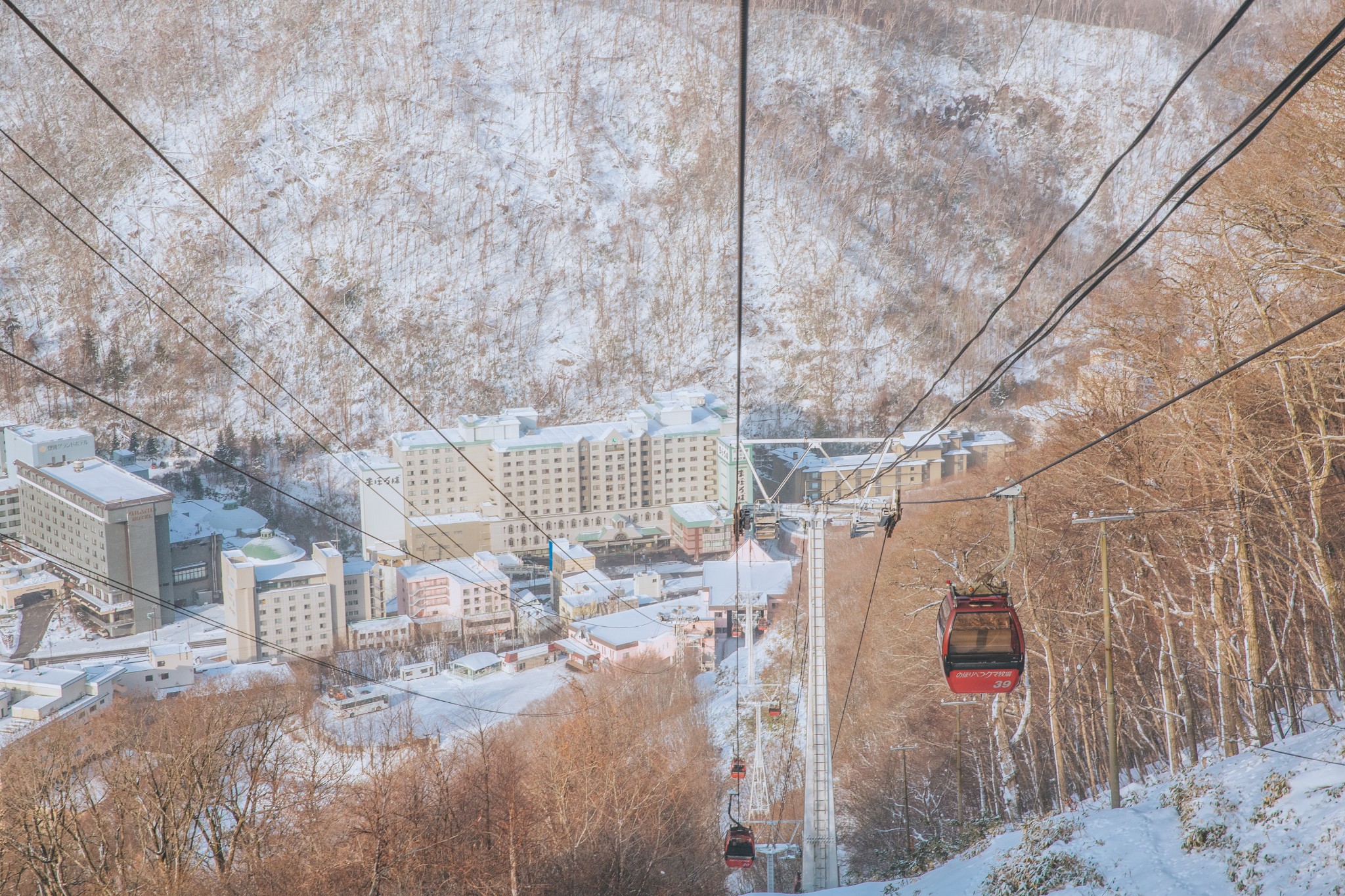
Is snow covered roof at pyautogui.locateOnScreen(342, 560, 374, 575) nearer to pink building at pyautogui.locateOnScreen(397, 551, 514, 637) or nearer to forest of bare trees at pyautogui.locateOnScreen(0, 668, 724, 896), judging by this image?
pink building at pyautogui.locateOnScreen(397, 551, 514, 637)

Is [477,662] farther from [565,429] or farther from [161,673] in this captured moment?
[565,429]

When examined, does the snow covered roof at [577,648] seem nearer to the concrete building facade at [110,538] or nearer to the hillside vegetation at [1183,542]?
the hillside vegetation at [1183,542]

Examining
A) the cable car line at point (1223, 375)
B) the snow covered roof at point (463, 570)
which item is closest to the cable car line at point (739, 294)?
the cable car line at point (1223, 375)

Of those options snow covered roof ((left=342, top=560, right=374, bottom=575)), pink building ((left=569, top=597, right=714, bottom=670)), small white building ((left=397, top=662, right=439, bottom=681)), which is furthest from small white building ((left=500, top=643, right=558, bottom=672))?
snow covered roof ((left=342, top=560, right=374, bottom=575))

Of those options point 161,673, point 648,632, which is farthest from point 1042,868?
point 161,673

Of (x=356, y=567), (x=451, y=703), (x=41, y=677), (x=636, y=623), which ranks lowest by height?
(x=451, y=703)

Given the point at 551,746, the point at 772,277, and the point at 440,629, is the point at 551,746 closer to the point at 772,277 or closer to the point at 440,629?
the point at 440,629
